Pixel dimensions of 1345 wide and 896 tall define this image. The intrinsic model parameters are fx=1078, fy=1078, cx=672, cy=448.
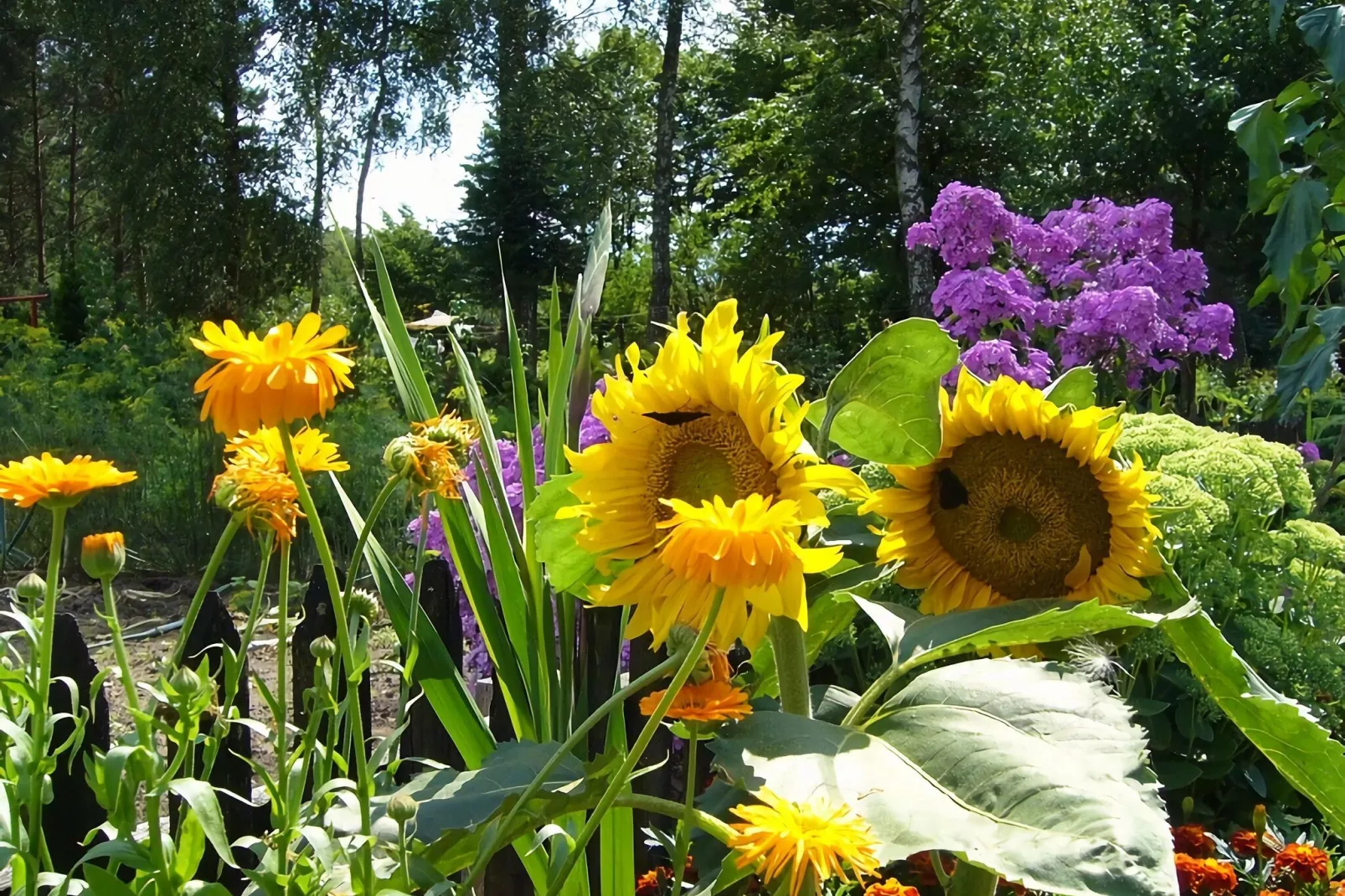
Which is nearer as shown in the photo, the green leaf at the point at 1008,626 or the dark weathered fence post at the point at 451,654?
the green leaf at the point at 1008,626

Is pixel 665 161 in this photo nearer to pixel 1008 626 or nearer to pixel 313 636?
pixel 313 636

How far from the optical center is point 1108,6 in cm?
1377

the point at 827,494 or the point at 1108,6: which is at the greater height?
the point at 1108,6

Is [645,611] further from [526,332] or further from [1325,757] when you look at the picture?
[526,332]

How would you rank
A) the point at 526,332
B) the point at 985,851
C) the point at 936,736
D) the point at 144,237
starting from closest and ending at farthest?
the point at 985,851, the point at 936,736, the point at 144,237, the point at 526,332

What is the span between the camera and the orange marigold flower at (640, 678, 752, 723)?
0.68 m

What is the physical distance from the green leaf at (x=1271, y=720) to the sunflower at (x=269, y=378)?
1.90 ft

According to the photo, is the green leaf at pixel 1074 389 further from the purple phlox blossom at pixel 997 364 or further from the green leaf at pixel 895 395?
the purple phlox blossom at pixel 997 364

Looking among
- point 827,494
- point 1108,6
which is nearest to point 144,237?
point 1108,6

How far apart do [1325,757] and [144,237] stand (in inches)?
583

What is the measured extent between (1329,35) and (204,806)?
2594 millimetres

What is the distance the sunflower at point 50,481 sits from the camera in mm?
817

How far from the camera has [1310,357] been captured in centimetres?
266

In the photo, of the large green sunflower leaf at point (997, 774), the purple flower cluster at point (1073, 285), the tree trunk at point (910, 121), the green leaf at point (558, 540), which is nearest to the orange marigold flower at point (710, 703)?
the large green sunflower leaf at point (997, 774)
